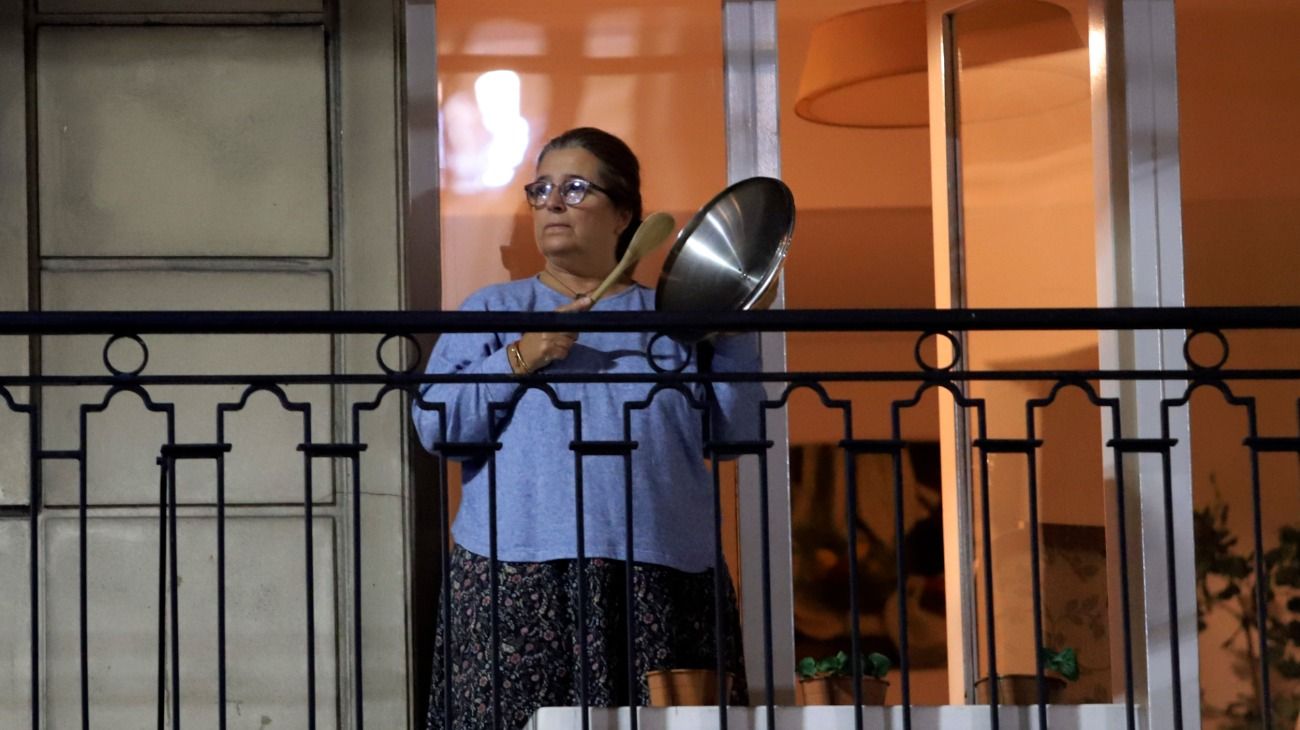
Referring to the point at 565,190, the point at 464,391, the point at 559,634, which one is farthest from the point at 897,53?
the point at 559,634

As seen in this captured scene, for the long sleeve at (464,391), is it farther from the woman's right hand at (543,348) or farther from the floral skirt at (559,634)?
the floral skirt at (559,634)

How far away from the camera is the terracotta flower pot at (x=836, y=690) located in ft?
11.8

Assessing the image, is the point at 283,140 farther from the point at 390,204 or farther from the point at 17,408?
the point at 17,408

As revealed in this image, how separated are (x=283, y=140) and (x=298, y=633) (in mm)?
1028

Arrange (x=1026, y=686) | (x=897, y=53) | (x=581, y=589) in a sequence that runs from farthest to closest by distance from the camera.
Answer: (x=897, y=53), (x=1026, y=686), (x=581, y=589)

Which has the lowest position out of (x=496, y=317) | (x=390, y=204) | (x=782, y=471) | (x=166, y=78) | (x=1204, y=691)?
(x=1204, y=691)

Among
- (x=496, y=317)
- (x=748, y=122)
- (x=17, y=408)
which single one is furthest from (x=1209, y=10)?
(x=17, y=408)

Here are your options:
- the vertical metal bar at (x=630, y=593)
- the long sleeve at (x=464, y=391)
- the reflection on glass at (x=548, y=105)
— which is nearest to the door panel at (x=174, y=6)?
the reflection on glass at (x=548, y=105)

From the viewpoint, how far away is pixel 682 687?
135 inches

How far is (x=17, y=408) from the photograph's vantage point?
10.2 ft

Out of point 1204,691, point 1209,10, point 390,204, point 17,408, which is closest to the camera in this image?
point 17,408

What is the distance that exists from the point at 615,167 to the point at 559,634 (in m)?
0.92

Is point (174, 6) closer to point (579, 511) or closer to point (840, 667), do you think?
point (579, 511)

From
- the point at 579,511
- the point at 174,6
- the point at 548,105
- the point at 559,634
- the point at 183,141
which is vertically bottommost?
the point at 559,634
